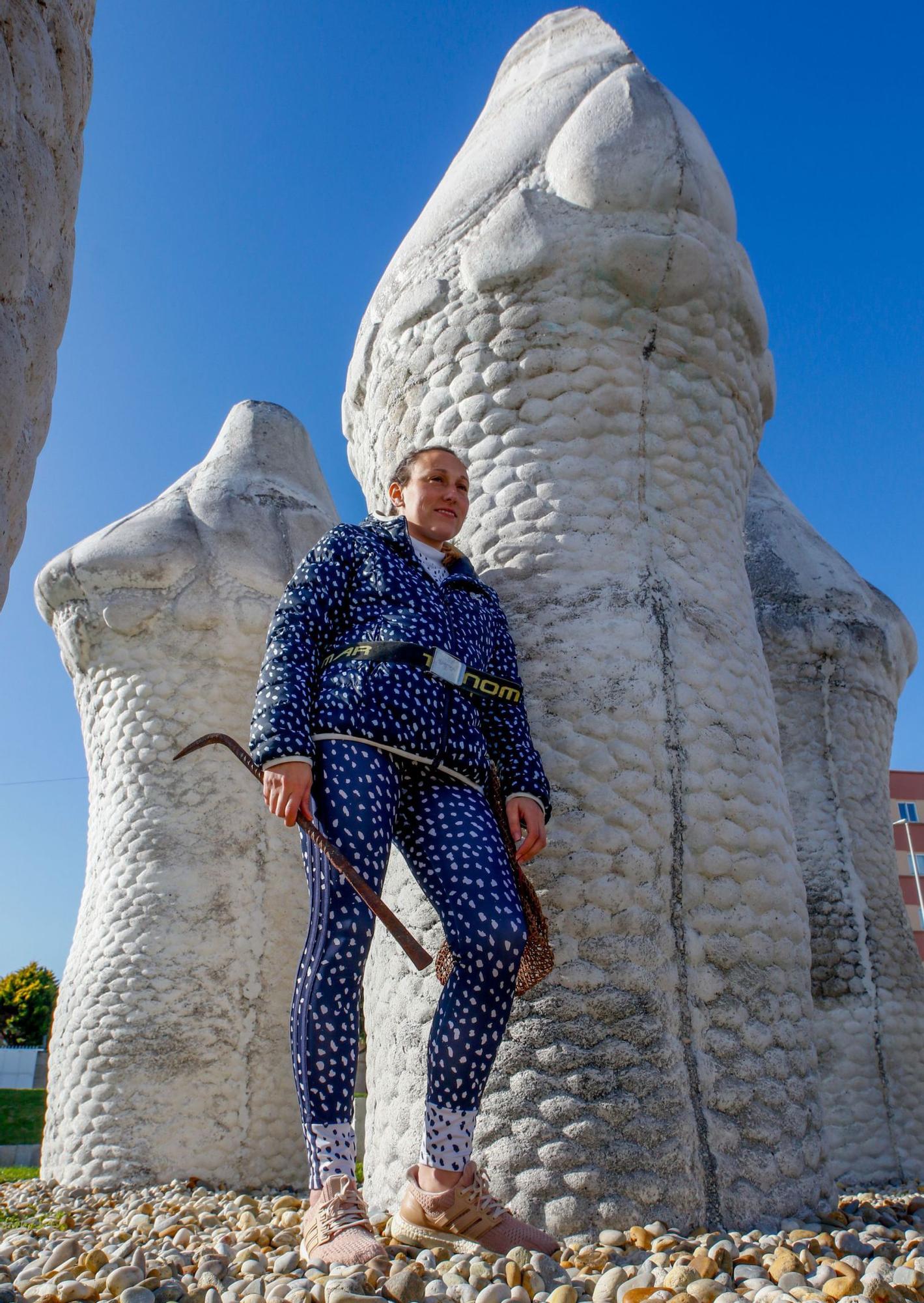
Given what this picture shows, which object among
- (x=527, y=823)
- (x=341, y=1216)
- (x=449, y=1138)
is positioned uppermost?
(x=527, y=823)

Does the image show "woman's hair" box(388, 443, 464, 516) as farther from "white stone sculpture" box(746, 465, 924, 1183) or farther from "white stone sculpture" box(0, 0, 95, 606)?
"white stone sculpture" box(746, 465, 924, 1183)

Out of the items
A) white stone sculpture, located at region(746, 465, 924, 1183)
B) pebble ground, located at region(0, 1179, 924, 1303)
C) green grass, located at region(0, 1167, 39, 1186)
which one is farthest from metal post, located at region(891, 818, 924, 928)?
pebble ground, located at region(0, 1179, 924, 1303)

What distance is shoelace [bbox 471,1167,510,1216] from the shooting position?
6.42 feet

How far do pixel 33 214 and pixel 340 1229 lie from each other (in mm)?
1768

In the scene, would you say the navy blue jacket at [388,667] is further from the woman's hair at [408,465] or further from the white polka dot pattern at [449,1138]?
the white polka dot pattern at [449,1138]

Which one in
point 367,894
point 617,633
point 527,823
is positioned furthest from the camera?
point 617,633

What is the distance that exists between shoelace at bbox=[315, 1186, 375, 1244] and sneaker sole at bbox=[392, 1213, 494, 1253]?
0.36 feet

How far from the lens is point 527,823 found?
2.30m

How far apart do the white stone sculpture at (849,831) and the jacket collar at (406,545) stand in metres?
2.72

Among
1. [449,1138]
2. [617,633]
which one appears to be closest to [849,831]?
[617,633]

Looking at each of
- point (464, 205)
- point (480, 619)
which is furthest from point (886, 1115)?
point (464, 205)

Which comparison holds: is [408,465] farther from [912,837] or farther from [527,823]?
[912,837]

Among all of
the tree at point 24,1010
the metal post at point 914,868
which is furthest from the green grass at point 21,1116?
the metal post at point 914,868

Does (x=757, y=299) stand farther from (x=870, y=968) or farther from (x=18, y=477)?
(x=870, y=968)
